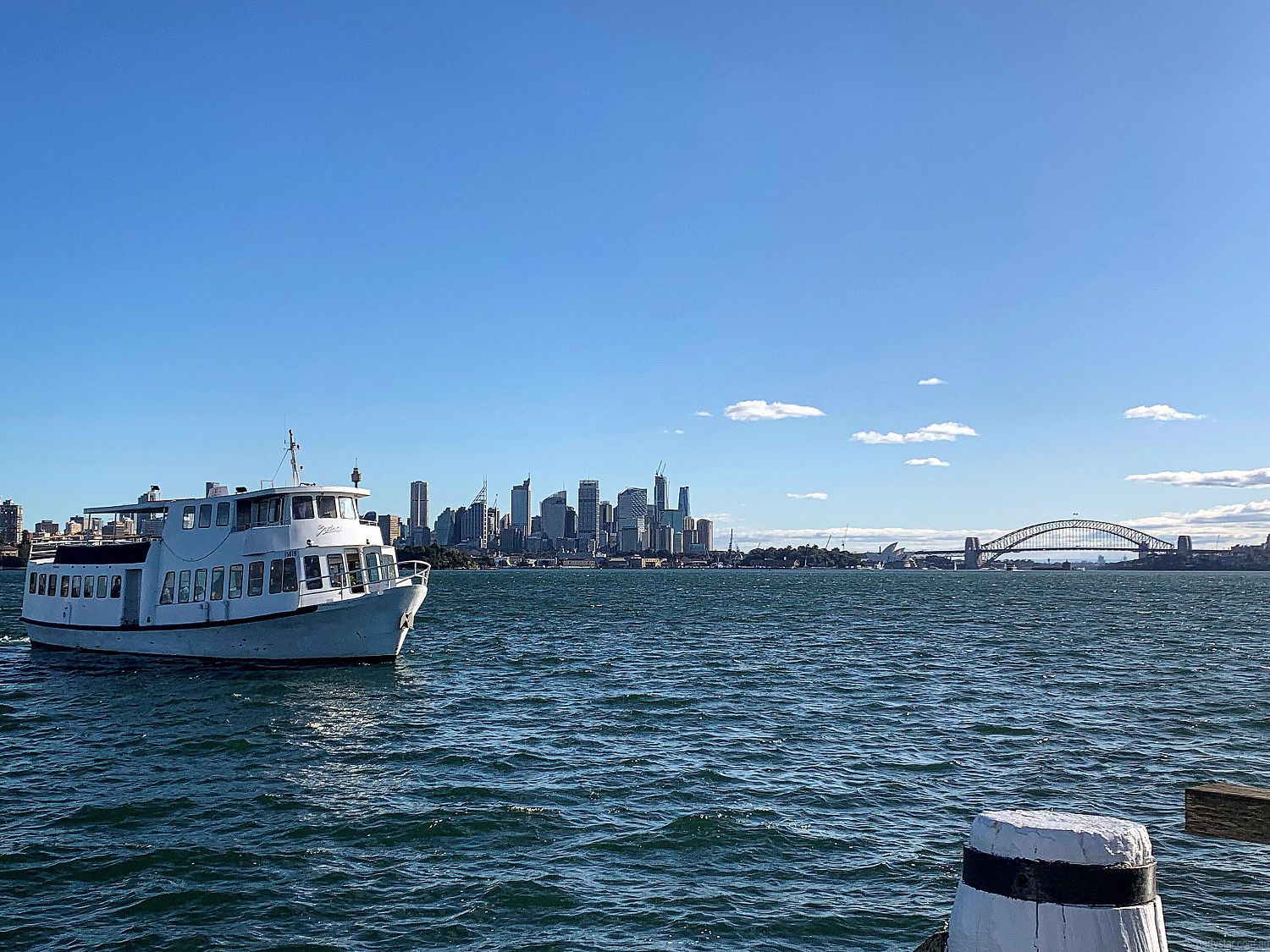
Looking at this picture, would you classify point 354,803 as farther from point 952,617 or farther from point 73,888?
point 952,617

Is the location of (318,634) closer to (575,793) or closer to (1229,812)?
(575,793)

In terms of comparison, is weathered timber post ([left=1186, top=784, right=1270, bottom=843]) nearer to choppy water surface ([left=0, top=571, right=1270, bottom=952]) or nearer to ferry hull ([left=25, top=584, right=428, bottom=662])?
choppy water surface ([left=0, top=571, right=1270, bottom=952])

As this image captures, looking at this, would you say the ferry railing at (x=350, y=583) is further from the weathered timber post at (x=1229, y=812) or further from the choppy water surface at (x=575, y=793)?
the weathered timber post at (x=1229, y=812)

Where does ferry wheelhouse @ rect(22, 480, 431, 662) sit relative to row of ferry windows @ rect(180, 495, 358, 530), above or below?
below

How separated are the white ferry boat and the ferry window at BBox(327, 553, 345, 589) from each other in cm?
4

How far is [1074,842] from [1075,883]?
6.5 inches

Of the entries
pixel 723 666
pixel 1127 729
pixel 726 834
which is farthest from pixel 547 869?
pixel 723 666

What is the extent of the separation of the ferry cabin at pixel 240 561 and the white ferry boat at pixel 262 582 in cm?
A: 5

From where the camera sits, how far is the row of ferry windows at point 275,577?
37031 mm

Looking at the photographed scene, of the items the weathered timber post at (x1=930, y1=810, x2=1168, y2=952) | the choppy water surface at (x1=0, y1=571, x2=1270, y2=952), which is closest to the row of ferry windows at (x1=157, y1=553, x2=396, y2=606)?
the choppy water surface at (x1=0, y1=571, x2=1270, y2=952)

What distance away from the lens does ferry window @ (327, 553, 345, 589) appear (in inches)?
1480

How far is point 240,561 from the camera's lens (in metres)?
37.8

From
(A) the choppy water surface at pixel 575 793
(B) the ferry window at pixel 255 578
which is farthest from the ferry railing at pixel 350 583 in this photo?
(A) the choppy water surface at pixel 575 793

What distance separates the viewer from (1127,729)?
25250mm
